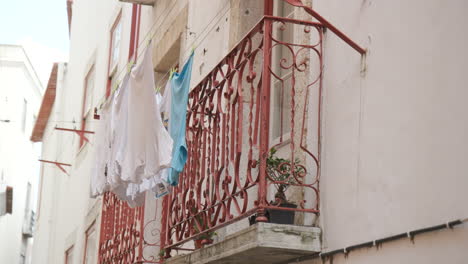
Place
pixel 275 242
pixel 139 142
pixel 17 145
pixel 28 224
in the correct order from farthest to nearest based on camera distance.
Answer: pixel 28 224, pixel 17 145, pixel 139 142, pixel 275 242

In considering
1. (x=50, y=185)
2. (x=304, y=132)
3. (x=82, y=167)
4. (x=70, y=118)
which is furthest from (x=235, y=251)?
(x=50, y=185)

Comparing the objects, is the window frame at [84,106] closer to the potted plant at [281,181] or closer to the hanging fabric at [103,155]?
the hanging fabric at [103,155]

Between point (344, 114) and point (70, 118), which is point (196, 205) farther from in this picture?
point (70, 118)

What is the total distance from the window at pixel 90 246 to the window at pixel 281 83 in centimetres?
780

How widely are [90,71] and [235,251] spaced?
41.2 ft

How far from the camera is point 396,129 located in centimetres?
559

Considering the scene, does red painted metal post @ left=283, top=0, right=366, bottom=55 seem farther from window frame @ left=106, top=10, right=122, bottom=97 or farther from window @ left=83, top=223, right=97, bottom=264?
window @ left=83, top=223, right=97, bottom=264

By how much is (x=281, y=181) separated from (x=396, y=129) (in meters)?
1.13

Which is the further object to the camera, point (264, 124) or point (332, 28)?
point (264, 124)

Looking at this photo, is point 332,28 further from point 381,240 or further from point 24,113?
point 24,113

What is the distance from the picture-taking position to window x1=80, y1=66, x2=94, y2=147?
17.7 m

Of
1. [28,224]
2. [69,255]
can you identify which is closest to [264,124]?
[69,255]

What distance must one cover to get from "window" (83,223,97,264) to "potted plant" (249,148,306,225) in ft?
29.4

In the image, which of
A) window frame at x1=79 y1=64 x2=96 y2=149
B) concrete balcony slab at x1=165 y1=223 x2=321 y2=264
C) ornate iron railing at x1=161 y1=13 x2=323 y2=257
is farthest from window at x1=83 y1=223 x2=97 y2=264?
concrete balcony slab at x1=165 y1=223 x2=321 y2=264
